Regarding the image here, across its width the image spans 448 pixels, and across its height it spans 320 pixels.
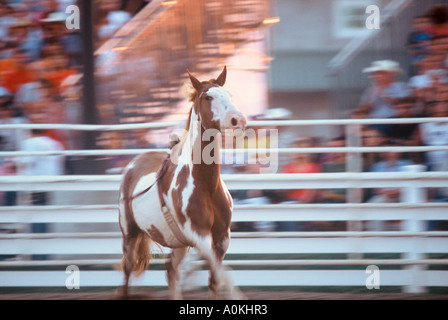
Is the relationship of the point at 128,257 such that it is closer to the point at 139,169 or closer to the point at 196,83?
the point at 139,169


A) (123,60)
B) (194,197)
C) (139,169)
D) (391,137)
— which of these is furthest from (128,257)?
(391,137)

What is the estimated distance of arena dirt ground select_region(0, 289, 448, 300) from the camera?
404 centimetres

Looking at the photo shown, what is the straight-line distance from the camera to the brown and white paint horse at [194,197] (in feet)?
11.1

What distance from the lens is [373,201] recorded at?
A: 15.1ft

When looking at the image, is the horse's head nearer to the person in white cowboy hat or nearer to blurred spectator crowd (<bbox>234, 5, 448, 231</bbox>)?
blurred spectator crowd (<bbox>234, 5, 448, 231</bbox>)

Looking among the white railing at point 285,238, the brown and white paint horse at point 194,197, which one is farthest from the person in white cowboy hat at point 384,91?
the brown and white paint horse at point 194,197

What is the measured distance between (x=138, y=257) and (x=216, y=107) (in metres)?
1.23

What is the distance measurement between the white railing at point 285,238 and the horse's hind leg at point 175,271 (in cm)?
47

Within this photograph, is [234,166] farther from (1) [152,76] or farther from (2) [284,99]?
(2) [284,99]

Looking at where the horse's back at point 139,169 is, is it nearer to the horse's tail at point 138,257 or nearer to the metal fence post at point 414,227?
the horse's tail at point 138,257

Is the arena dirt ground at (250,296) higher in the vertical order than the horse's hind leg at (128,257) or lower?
lower

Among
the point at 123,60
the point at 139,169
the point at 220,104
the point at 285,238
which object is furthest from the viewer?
the point at 123,60

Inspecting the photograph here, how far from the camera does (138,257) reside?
13.2ft
